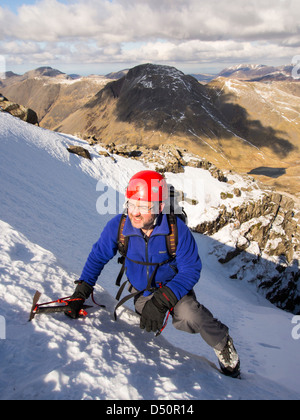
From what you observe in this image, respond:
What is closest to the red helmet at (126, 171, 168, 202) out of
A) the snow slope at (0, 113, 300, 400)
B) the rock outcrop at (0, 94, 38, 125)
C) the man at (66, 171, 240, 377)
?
the man at (66, 171, 240, 377)

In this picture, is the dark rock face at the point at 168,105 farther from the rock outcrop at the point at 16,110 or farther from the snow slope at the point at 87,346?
the snow slope at the point at 87,346

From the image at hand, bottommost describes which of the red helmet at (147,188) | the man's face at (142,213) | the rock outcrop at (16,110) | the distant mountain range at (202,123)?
the man's face at (142,213)

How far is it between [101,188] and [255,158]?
14042 cm

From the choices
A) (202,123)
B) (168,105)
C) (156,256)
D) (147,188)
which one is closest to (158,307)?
(156,256)

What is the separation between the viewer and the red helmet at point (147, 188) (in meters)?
4.46

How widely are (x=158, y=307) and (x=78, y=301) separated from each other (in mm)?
1543

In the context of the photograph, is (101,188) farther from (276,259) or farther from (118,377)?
(276,259)

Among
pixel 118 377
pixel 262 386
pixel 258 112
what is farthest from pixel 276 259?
pixel 258 112

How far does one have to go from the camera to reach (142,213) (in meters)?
4.38

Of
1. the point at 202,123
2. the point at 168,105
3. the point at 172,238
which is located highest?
the point at 168,105

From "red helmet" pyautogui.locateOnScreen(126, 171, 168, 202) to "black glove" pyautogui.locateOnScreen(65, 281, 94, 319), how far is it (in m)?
1.97

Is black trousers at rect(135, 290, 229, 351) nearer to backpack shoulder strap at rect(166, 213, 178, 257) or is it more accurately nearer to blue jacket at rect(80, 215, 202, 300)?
blue jacket at rect(80, 215, 202, 300)

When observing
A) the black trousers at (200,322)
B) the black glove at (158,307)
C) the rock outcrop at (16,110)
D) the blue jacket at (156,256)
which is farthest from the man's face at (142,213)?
the rock outcrop at (16,110)

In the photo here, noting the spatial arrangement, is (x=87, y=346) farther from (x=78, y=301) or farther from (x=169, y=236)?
(x=169, y=236)
